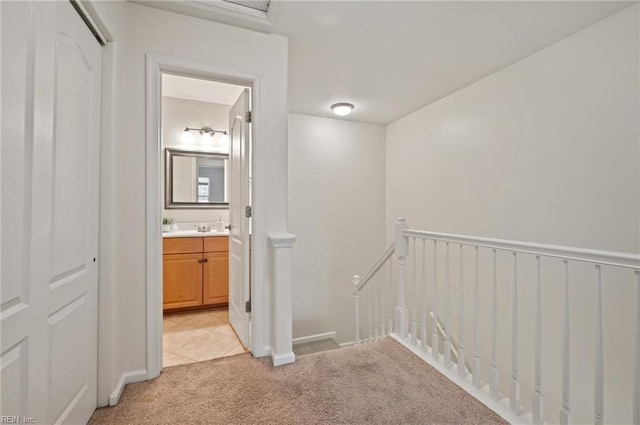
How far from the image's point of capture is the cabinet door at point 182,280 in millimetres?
3131

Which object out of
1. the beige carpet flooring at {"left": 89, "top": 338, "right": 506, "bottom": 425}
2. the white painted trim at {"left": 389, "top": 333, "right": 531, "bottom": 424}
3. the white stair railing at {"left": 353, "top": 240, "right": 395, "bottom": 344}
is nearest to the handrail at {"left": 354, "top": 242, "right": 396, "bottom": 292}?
the white stair railing at {"left": 353, "top": 240, "right": 395, "bottom": 344}

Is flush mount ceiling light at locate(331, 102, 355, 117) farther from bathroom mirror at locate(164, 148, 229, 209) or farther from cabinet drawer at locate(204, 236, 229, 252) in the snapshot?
cabinet drawer at locate(204, 236, 229, 252)

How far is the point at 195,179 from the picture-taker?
3775mm

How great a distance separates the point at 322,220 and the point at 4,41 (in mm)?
3304

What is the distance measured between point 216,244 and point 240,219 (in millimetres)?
1194

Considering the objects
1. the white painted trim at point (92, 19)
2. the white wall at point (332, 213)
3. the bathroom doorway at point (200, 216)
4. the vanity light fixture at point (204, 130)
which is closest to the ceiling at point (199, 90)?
the bathroom doorway at point (200, 216)

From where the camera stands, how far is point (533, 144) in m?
2.29

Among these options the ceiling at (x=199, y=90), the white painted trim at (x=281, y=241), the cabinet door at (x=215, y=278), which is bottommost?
the cabinet door at (x=215, y=278)

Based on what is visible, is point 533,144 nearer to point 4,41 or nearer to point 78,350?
point 4,41

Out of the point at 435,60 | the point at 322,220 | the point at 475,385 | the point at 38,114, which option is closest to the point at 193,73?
the point at 38,114

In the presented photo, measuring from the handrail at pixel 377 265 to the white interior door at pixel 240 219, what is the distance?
121 cm

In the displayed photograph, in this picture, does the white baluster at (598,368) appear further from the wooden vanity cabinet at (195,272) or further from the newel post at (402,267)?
the wooden vanity cabinet at (195,272)

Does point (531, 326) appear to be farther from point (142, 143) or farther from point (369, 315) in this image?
point (142, 143)

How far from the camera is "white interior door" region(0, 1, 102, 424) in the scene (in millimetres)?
833
